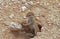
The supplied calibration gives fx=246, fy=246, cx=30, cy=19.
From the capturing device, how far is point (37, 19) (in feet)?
10.8

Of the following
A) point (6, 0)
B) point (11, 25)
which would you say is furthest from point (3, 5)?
point (11, 25)

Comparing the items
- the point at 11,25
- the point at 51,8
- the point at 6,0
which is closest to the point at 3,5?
the point at 6,0

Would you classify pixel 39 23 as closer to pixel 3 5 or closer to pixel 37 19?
pixel 37 19

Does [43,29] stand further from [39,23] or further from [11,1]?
[11,1]

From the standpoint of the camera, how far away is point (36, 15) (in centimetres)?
335

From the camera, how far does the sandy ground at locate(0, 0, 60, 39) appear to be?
3081 millimetres

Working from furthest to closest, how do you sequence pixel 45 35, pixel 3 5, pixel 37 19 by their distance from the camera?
1. pixel 3 5
2. pixel 37 19
3. pixel 45 35

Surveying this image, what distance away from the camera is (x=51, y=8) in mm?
3484

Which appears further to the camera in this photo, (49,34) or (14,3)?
(14,3)

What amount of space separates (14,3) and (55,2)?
1.96 feet

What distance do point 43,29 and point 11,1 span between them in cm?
75

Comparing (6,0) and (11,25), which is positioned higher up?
(6,0)

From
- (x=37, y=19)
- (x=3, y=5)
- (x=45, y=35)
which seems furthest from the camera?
(x=3, y=5)

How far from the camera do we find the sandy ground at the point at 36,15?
121 inches
